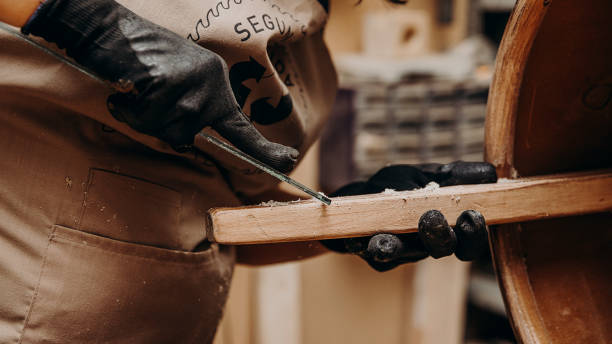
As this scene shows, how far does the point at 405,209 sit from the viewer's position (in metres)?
0.62

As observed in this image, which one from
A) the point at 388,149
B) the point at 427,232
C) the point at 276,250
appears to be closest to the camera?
the point at 427,232

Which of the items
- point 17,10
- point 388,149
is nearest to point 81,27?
point 17,10

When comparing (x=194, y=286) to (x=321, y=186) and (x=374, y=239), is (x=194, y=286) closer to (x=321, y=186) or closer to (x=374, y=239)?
(x=374, y=239)

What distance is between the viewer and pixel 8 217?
0.63 meters

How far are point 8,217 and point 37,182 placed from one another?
0.16 feet

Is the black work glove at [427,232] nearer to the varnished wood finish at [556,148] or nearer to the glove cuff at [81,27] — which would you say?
the varnished wood finish at [556,148]

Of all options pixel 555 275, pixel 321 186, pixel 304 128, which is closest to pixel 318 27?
pixel 304 128

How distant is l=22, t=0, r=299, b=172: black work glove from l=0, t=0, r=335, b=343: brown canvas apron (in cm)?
10

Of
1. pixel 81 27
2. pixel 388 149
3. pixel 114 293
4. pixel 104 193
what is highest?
pixel 388 149

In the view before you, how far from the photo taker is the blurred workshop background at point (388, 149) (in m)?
1.68

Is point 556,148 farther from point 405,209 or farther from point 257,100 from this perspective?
point 257,100

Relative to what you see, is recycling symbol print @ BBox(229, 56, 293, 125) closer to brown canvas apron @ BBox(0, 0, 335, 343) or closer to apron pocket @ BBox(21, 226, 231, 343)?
brown canvas apron @ BBox(0, 0, 335, 343)

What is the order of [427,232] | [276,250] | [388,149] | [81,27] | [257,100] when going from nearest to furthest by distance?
[81,27]
[427,232]
[257,100]
[276,250]
[388,149]

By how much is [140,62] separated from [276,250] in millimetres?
454
